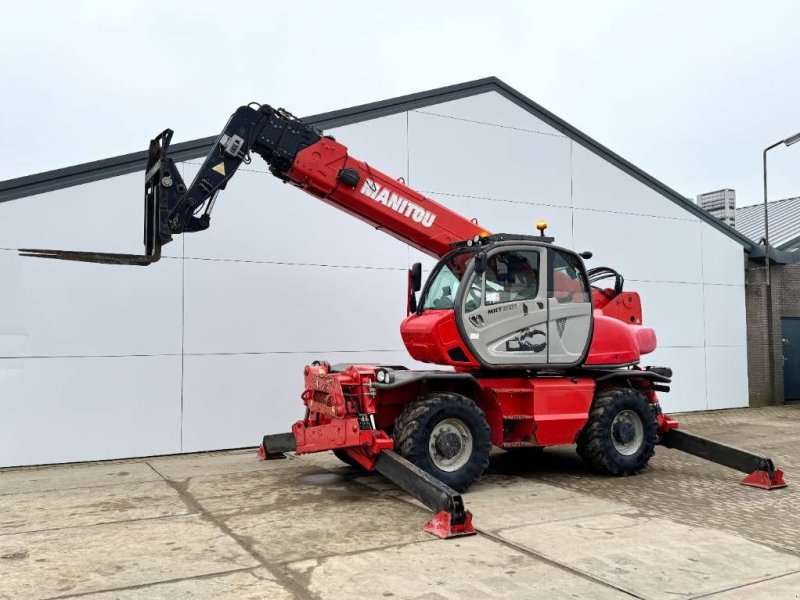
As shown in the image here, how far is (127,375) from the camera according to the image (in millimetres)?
10320

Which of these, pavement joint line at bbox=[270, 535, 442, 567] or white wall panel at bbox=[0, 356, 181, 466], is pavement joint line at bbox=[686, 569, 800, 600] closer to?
pavement joint line at bbox=[270, 535, 442, 567]

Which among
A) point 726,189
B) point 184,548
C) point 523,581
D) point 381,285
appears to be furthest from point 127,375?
point 726,189

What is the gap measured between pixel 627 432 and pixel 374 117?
273 inches

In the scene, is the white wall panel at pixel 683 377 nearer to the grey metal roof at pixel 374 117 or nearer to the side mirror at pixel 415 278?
the grey metal roof at pixel 374 117

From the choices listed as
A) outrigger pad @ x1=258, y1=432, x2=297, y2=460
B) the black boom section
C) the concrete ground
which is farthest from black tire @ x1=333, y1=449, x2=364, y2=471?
the black boom section

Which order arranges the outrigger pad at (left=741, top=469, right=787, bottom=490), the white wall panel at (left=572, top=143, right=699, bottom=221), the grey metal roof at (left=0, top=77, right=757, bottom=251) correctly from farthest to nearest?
the white wall panel at (left=572, top=143, right=699, bottom=221), the grey metal roof at (left=0, top=77, right=757, bottom=251), the outrigger pad at (left=741, top=469, right=787, bottom=490)

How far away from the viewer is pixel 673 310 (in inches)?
616

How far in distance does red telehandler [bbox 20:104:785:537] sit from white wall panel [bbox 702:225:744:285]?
847cm

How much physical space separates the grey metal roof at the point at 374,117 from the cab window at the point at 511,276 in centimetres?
519

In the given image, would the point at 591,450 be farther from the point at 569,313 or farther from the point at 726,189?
the point at 726,189

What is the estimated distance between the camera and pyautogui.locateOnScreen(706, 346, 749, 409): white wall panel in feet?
52.7

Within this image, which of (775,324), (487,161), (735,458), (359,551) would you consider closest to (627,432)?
(735,458)

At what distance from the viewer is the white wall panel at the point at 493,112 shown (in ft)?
43.6

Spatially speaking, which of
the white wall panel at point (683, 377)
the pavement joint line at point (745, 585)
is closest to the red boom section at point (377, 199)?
the pavement joint line at point (745, 585)
